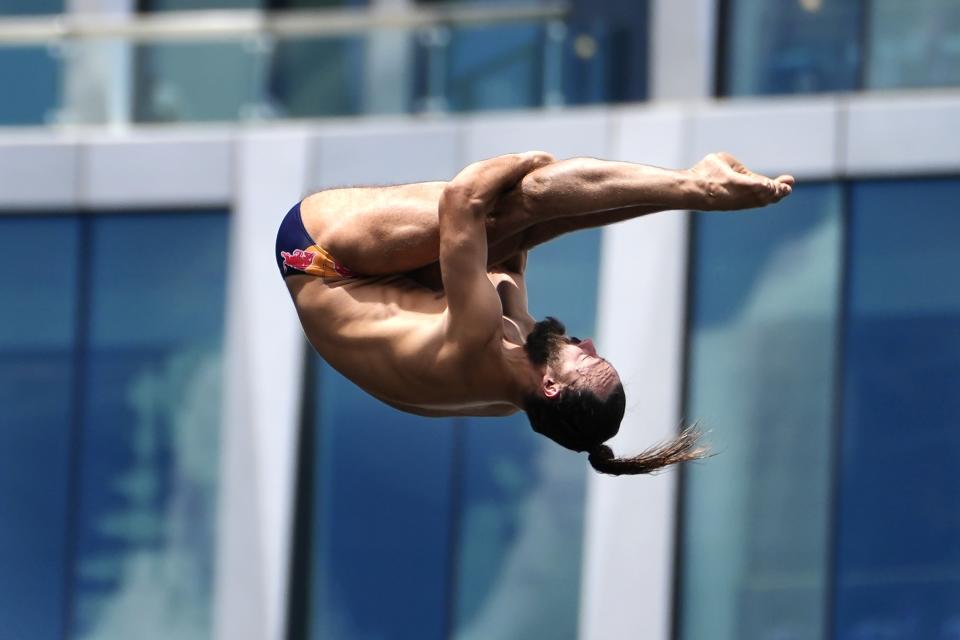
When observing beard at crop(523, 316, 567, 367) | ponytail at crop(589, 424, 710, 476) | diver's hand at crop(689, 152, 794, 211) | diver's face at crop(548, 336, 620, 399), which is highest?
diver's hand at crop(689, 152, 794, 211)

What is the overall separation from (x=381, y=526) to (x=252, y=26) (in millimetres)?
3978

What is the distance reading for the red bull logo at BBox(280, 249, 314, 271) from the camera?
811 cm

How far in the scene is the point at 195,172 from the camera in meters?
15.7

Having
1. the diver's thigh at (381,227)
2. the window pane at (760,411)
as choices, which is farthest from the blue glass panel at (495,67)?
the diver's thigh at (381,227)

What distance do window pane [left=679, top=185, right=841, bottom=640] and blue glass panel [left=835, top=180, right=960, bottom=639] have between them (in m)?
0.20

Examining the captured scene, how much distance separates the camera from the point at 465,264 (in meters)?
7.43

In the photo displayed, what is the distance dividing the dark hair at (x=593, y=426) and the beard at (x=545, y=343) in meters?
0.14

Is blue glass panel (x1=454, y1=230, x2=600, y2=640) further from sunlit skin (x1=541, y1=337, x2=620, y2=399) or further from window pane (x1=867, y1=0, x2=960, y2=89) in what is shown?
sunlit skin (x1=541, y1=337, x2=620, y2=399)

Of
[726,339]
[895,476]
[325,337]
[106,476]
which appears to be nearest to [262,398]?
[106,476]

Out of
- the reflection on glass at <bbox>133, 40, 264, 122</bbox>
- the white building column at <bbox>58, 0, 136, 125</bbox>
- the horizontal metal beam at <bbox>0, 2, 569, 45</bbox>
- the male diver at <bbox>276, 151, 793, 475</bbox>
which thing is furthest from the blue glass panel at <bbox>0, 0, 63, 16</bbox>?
the male diver at <bbox>276, 151, 793, 475</bbox>

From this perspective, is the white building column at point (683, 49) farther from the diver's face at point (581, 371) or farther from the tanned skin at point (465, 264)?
the diver's face at point (581, 371)

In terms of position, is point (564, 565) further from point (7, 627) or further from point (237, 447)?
point (7, 627)

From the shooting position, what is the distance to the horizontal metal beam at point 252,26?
15.3m

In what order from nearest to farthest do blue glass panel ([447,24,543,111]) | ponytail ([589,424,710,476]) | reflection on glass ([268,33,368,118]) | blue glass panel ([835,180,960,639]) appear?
ponytail ([589,424,710,476])
blue glass panel ([835,180,960,639])
blue glass panel ([447,24,543,111])
reflection on glass ([268,33,368,118])
